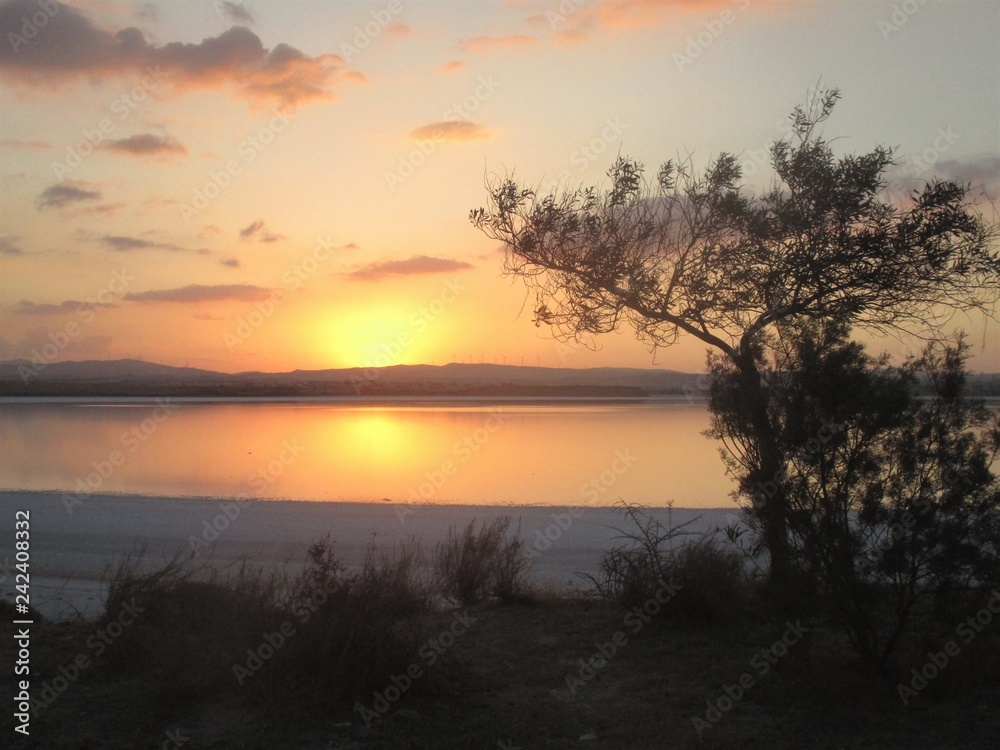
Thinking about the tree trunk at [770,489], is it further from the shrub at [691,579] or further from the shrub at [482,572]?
the shrub at [482,572]

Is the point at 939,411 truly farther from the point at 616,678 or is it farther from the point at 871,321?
the point at 616,678

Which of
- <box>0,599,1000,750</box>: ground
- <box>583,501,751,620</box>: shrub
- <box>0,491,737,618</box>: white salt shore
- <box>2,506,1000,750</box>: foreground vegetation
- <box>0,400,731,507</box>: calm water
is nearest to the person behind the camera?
<box>0,599,1000,750</box>: ground

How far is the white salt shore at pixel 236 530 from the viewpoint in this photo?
39.8ft

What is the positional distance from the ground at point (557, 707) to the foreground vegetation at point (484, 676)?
16mm

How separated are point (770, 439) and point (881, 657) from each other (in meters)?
1.79

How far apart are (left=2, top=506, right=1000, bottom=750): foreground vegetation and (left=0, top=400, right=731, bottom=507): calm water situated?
478 inches

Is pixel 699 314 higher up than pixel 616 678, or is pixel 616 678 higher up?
pixel 699 314

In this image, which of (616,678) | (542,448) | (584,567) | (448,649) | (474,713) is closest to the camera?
(474,713)

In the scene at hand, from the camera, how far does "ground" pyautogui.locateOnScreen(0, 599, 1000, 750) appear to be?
5.58 m

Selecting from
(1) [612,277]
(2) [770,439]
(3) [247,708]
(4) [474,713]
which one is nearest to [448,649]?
(4) [474,713]

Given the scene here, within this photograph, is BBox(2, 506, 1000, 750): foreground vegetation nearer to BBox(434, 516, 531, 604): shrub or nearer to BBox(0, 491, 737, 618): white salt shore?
BBox(434, 516, 531, 604): shrub

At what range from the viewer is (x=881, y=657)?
20.6 feet

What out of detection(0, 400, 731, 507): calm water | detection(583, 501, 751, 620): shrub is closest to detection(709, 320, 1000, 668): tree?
detection(583, 501, 751, 620): shrub

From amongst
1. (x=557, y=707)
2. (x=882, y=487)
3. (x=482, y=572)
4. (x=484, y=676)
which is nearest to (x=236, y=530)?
(x=482, y=572)
